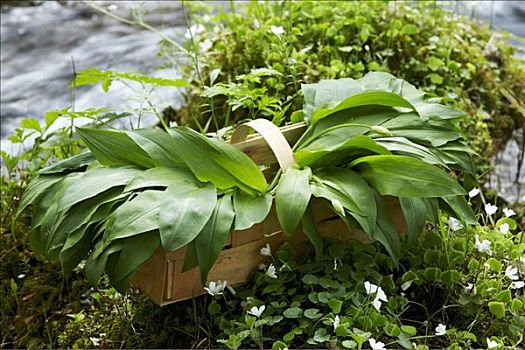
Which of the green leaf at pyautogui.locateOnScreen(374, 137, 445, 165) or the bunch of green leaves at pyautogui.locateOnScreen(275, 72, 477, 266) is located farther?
the green leaf at pyautogui.locateOnScreen(374, 137, 445, 165)

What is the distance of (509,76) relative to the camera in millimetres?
3572

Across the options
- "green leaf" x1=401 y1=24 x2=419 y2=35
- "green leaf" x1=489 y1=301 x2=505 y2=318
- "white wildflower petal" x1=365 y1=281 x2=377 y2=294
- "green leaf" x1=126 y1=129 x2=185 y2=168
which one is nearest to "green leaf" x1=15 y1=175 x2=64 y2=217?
"green leaf" x1=126 y1=129 x2=185 y2=168

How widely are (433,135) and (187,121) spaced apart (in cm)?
138

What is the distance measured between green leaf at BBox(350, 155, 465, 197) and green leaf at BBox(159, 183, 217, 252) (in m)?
0.41

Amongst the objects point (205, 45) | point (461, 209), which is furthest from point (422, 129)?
point (205, 45)

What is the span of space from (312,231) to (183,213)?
33 centimetres

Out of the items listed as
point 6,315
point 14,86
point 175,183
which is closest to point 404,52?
point 175,183

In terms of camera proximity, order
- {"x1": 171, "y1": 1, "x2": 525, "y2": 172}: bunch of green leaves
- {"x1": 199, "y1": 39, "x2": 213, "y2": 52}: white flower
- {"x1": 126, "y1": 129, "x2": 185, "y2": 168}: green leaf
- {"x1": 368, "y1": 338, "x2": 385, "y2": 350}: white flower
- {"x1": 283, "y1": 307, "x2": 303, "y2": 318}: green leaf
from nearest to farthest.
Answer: {"x1": 368, "y1": 338, "x2": 385, "y2": 350}: white flower → {"x1": 283, "y1": 307, "x2": 303, "y2": 318}: green leaf → {"x1": 126, "y1": 129, "x2": 185, "y2": 168}: green leaf → {"x1": 171, "y1": 1, "x2": 525, "y2": 172}: bunch of green leaves → {"x1": 199, "y1": 39, "x2": 213, "y2": 52}: white flower

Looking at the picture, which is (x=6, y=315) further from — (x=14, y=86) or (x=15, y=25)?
(x=15, y=25)

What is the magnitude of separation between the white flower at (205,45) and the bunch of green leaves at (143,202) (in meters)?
1.07

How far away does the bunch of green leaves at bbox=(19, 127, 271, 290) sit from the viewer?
1950mm

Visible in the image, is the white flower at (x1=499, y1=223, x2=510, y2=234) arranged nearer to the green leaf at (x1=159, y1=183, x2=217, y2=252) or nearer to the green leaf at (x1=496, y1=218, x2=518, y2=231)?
the green leaf at (x1=496, y1=218, x2=518, y2=231)

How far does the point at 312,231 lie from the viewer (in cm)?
206

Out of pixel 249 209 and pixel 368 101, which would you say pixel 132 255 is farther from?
pixel 368 101
